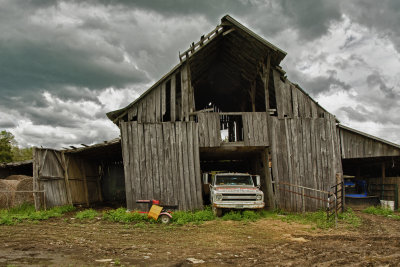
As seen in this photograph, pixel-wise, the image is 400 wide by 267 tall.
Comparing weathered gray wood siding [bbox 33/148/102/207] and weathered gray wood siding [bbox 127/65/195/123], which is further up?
weathered gray wood siding [bbox 127/65/195/123]

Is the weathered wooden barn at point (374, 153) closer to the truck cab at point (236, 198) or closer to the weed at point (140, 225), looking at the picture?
the truck cab at point (236, 198)

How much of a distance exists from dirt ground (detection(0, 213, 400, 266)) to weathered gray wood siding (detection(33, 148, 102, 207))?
334 centimetres

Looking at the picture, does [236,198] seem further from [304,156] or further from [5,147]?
[5,147]

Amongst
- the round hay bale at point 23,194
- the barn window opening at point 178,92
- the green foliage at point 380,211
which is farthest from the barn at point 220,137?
the round hay bale at point 23,194

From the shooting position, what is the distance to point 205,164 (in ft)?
78.1

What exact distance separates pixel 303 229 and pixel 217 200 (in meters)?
3.50

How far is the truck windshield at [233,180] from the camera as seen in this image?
13.4m

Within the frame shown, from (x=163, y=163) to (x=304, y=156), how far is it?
6813 millimetres

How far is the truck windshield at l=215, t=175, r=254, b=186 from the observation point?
44.0 ft

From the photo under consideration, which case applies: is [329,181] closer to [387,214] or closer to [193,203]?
[387,214]

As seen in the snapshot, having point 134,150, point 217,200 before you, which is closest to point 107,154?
point 134,150

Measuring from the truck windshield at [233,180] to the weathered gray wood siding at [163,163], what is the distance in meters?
0.98

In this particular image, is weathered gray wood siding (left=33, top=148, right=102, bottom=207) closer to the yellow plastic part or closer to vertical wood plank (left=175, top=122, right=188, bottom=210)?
the yellow plastic part

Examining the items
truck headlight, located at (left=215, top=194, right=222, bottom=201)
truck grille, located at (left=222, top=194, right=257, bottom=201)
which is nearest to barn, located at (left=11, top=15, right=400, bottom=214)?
truck headlight, located at (left=215, top=194, right=222, bottom=201)
